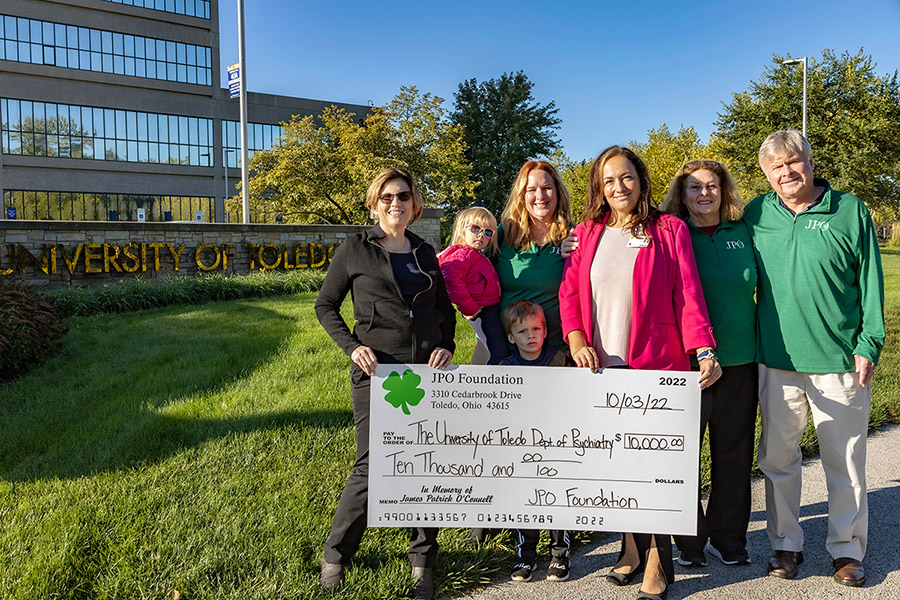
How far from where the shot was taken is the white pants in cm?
336

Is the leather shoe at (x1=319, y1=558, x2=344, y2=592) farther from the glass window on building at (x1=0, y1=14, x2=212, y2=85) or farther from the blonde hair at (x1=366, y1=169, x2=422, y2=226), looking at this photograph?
the glass window on building at (x1=0, y1=14, x2=212, y2=85)

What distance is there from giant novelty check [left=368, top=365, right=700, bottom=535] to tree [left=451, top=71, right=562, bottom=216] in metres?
45.4

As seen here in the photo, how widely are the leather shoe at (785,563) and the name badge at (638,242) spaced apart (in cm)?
176

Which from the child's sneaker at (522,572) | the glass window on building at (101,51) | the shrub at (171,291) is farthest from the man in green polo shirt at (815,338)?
the glass window on building at (101,51)

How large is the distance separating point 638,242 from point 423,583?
1.90 meters

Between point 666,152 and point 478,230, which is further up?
point 666,152

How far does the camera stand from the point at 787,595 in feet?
10.6

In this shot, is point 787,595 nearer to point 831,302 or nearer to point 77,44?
point 831,302

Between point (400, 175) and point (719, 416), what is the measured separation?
2019mm

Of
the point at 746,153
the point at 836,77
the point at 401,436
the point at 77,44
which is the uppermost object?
the point at 77,44

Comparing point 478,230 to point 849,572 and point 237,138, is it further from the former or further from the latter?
point 237,138

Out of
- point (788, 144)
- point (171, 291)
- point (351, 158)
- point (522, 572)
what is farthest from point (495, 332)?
point (351, 158)

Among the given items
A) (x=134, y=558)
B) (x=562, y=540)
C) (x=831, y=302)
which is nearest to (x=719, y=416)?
(x=831, y=302)

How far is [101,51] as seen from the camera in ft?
163
